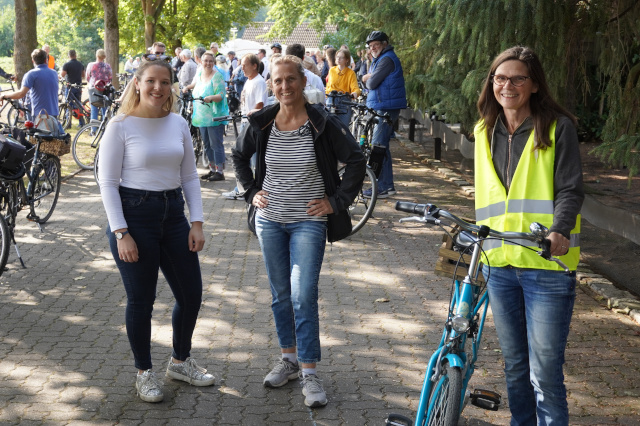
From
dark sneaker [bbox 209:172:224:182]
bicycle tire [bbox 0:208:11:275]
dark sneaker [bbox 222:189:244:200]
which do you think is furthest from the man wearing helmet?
bicycle tire [bbox 0:208:11:275]

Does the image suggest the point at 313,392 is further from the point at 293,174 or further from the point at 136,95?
the point at 136,95

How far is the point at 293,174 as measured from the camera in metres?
4.90

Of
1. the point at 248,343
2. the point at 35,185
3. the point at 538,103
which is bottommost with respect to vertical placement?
the point at 248,343

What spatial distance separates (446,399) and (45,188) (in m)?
7.79

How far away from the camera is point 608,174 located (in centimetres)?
1489

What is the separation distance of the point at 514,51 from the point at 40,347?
3962 millimetres

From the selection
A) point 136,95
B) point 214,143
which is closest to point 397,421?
point 136,95

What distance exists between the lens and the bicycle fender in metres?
3.75

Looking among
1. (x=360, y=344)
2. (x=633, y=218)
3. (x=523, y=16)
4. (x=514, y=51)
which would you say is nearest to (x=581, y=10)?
(x=523, y=16)

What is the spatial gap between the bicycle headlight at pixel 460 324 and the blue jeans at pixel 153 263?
5.74 feet

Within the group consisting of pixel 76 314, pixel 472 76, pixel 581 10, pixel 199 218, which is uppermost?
pixel 581 10

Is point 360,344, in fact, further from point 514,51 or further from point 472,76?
point 472,76

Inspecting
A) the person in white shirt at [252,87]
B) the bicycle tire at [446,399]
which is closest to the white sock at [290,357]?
the bicycle tire at [446,399]

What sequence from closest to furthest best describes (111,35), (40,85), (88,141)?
(40,85), (88,141), (111,35)
